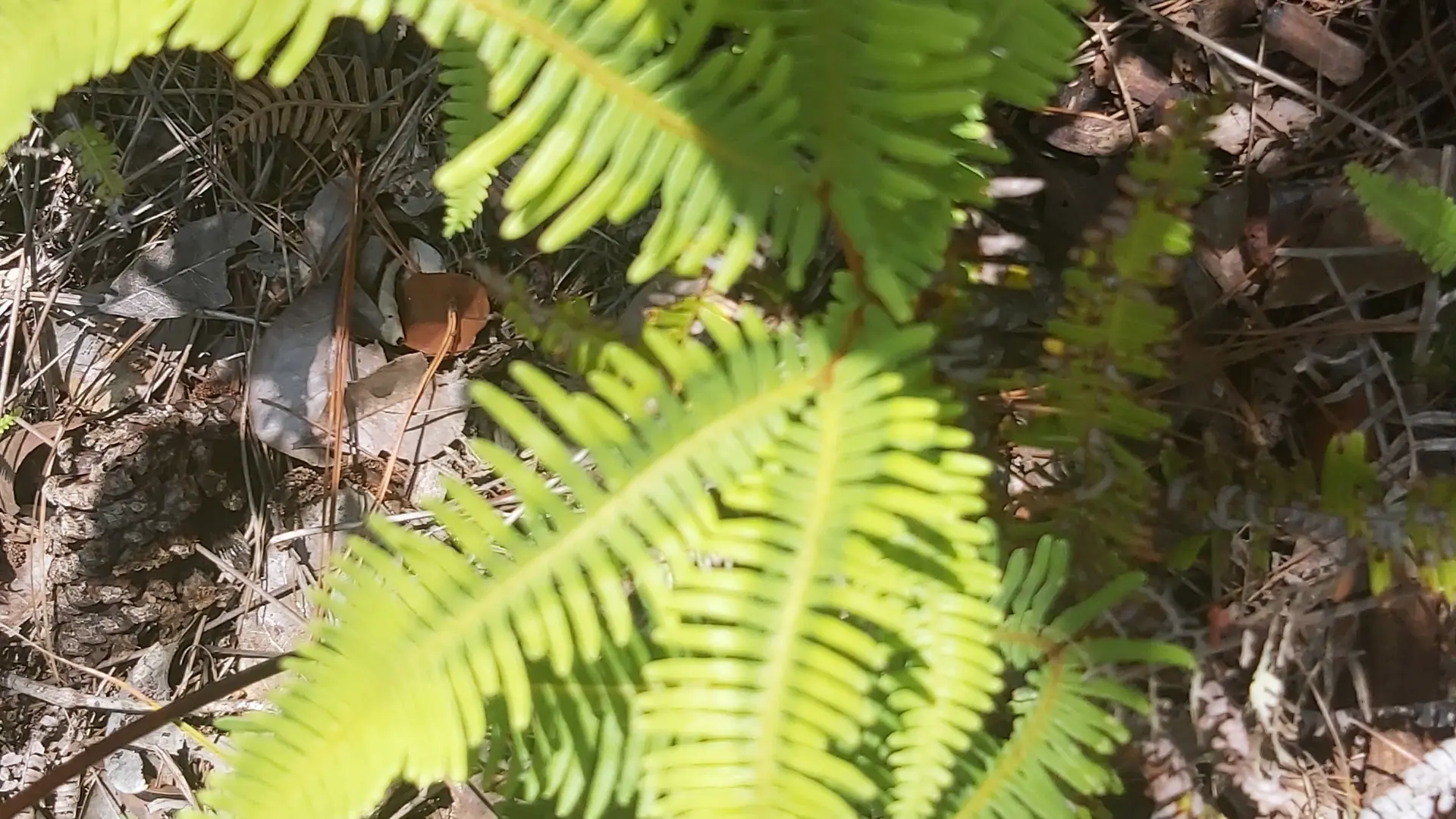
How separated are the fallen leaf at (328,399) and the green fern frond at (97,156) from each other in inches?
14.7

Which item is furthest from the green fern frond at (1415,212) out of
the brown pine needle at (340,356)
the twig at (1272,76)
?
the brown pine needle at (340,356)

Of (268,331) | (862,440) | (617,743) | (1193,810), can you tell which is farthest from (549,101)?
(268,331)

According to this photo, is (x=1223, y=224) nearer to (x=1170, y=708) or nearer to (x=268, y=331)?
(x=1170, y=708)

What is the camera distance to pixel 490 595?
0.79 m

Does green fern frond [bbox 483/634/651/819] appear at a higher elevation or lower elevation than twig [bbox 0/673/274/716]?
lower

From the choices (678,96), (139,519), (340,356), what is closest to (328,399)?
(340,356)

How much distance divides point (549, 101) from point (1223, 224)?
3.74ft

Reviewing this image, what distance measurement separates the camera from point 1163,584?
139 centimetres

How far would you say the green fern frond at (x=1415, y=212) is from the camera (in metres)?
1.13

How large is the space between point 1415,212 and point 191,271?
6.10 ft

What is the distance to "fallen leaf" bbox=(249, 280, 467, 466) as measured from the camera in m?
1.78

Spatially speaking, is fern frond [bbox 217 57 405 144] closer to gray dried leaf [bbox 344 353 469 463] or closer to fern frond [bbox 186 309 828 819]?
gray dried leaf [bbox 344 353 469 463]

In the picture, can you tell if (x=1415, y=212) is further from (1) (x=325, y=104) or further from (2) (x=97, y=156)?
(2) (x=97, y=156)

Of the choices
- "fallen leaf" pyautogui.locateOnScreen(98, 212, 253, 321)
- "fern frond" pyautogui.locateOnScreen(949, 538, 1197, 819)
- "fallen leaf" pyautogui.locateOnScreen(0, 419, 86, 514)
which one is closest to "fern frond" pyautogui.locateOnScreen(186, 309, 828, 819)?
"fern frond" pyautogui.locateOnScreen(949, 538, 1197, 819)
